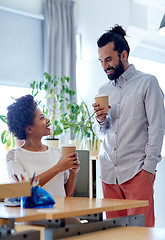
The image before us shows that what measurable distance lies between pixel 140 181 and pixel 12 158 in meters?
0.68

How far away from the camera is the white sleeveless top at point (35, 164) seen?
1925 mm

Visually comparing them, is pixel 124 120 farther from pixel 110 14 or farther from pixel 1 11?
pixel 1 11

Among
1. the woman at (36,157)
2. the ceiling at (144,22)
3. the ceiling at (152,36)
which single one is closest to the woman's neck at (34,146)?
the woman at (36,157)

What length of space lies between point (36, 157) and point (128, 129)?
0.53 metres

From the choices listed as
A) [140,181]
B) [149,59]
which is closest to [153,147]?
[140,181]

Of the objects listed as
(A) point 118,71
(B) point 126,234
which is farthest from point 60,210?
(A) point 118,71

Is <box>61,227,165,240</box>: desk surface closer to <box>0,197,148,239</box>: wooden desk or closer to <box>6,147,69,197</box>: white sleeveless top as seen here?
<box>0,197,148,239</box>: wooden desk

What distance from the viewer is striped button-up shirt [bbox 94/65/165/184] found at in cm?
208

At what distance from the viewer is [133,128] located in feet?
6.99

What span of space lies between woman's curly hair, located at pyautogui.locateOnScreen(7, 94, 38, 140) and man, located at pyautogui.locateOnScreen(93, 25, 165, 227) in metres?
0.37

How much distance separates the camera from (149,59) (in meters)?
5.42

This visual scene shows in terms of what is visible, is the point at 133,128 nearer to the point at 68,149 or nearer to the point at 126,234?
the point at 68,149

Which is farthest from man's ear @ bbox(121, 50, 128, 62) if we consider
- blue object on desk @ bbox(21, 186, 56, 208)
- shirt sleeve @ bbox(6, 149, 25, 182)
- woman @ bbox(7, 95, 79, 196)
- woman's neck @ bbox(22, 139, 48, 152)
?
blue object on desk @ bbox(21, 186, 56, 208)

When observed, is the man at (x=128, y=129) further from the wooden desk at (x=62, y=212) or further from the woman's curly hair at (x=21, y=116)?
the wooden desk at (x=62, y=212)
